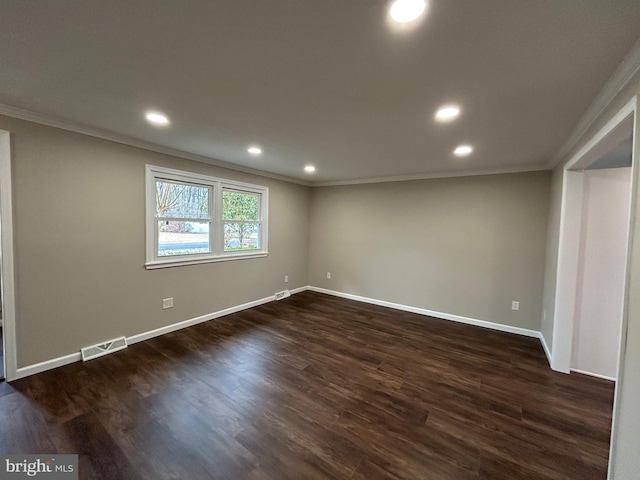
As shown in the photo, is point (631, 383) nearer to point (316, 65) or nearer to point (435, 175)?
point (316, 65)

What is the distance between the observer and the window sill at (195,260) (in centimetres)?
327

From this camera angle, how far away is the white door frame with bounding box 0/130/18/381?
221 cm

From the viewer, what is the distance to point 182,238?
362cm

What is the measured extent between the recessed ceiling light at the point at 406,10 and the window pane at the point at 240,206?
3520 millimetres

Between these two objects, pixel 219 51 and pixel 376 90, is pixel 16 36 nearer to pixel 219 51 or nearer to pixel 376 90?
pixel 219 51

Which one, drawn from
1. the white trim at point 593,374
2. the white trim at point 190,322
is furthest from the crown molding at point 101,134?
the white trim at point 593,374

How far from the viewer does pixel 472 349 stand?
3.18 meters

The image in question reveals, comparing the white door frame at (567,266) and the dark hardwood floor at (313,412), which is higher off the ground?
the white door frame at (567,266)

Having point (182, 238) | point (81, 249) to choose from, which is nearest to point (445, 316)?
point (182, 238)

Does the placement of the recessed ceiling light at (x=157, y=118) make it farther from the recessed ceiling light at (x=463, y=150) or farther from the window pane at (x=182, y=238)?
the recessed ceiling light at (x=463, y=150)

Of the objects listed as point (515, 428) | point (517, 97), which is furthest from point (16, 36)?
point (515, 428)

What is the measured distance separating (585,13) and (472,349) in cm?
324
